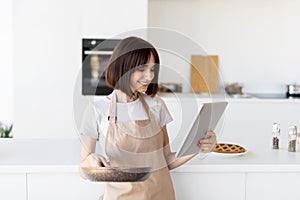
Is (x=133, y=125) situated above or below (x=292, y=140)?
above

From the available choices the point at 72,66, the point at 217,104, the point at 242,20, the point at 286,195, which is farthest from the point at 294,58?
the point at 217,104

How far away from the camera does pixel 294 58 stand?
3875 millimetres

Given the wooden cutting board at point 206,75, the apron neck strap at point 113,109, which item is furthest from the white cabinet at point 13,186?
the wooden cutting board at point 206,75

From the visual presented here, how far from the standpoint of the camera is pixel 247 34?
383 cm

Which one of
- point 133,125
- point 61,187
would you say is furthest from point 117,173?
point 61,187

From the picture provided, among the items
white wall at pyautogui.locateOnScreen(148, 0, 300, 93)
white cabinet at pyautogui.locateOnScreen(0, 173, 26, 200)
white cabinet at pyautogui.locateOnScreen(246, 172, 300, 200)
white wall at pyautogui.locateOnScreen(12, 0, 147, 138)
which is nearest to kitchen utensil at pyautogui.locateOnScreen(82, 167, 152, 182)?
white cabinet at pyautogui.locateOnScreen(0, 173, 26, 200)

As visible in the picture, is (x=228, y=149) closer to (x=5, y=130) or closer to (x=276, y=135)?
(x=276, y=135)

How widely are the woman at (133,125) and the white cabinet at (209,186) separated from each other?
0.61 ft

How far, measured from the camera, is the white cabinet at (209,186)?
1614 mm

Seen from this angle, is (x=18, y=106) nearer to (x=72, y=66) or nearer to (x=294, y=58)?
(x=72, y=66)

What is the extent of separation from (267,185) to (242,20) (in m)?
2.45

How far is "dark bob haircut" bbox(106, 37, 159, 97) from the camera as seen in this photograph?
1242 millimetres

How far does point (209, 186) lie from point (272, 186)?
0.26 m

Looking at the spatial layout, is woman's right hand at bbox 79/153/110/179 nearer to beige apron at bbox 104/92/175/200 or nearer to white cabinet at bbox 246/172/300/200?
beige apron at bbox 104/92/175/200
